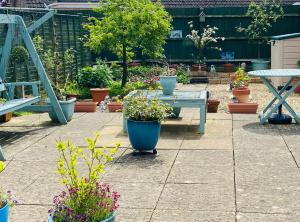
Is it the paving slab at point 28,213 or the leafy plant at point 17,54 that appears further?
the leafy plant at point 17,54

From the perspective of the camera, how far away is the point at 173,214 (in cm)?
468

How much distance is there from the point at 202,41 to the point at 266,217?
44.3 feet

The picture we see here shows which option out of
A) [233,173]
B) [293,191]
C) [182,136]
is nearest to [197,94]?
[182,136]

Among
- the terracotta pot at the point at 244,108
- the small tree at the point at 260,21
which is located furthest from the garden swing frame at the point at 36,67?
the small tree at the point at 260,21

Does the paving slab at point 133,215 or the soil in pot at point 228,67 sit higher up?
the soil in pot at point 228,67

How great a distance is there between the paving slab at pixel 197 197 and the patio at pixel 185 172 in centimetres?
1

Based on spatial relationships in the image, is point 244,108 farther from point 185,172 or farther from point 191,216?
point 191,216

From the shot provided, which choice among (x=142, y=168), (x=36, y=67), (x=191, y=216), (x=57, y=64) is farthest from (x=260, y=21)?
(x=191, y=216)

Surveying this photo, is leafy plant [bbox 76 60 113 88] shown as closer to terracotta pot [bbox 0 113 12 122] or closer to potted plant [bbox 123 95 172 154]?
terracotta pot [bbox 0 113 12 122]

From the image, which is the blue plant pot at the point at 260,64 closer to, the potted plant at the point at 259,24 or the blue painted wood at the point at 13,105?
the potted plant at the point at 259,24

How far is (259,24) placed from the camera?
17484mm

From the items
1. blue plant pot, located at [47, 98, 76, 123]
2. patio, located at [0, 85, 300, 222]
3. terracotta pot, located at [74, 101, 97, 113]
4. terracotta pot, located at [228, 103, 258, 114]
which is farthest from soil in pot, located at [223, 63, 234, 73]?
blue plant pot, located at [47, 98, 76, 123]

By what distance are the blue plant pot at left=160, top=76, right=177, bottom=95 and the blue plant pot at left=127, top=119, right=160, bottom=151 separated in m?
1.94

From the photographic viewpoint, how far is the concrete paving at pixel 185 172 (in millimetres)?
4773
